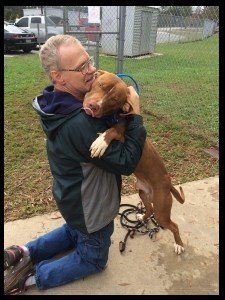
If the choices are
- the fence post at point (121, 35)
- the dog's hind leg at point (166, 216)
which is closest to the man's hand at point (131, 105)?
the dog's hind leg at point (166, 216)

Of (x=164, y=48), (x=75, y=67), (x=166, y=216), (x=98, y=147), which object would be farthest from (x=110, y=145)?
(x=164, y=48)

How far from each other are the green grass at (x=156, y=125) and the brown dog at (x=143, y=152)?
1.06 metres

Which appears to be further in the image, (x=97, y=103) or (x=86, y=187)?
(x=86, y=187)

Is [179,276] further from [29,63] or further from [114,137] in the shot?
[29,63]

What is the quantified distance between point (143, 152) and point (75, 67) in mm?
766

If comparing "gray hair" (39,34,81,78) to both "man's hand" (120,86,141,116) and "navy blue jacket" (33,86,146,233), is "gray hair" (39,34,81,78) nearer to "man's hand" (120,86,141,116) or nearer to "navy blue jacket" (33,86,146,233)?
Result: "navy blue jacket" (33,86,146,233)

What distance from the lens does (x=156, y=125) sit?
19.2ft

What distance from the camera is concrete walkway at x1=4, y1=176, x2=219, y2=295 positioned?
248cm

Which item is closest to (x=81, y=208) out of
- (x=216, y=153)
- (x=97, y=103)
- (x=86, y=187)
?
(x=86, y=187)

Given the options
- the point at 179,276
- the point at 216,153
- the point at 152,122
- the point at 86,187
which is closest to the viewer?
the point at 86,187

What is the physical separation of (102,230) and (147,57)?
5518 millimetres

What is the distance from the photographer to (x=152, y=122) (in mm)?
6031

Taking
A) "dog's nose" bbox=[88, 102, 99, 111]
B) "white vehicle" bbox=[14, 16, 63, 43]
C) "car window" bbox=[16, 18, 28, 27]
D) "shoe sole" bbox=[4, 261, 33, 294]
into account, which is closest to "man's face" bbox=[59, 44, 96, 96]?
"dog's nose" bbox=[88, 102, 99, 111]

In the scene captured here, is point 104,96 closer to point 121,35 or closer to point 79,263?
point 79,263
